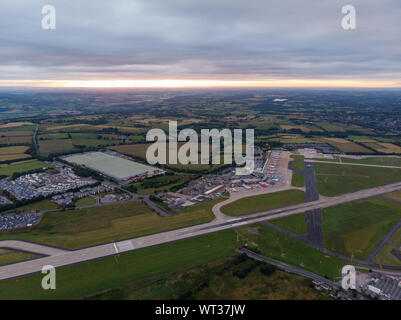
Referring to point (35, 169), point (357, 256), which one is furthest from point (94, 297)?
point (35, 169)

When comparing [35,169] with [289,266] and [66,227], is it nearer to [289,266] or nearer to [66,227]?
[66,227]

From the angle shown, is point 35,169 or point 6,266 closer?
point 6,266

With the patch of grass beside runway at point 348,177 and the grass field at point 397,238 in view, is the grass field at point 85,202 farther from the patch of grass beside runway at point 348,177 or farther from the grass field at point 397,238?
the grass field at point 397,238

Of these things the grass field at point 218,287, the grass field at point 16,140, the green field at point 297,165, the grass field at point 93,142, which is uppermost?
the grass field at point 16,140

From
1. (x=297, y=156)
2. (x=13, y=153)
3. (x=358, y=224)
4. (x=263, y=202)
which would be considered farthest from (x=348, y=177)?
(x=13, y=153)

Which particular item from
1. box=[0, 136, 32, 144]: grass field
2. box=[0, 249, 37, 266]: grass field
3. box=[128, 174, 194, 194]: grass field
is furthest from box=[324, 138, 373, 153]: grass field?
box=[0, 136, 32, 144]: grass field

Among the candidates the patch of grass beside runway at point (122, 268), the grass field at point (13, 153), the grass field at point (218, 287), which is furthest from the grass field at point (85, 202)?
the grass field at point (13, 153)
